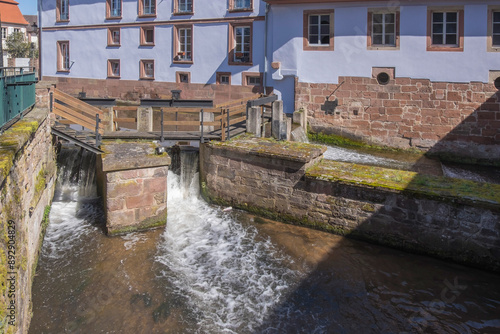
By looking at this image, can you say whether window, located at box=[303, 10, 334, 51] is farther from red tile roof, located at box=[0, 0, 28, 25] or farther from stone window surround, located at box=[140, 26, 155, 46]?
red tile roof, located at box=[0, 0, 28, 25]

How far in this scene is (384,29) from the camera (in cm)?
1591

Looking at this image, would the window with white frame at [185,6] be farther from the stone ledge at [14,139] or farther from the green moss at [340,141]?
the stone ledge at [14,139]

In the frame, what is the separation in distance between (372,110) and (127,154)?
10.4m

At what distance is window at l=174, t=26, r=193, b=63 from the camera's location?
2133 cm

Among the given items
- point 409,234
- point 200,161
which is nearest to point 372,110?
point 200,161

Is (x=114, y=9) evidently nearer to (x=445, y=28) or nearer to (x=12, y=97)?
(x=445, y=28)

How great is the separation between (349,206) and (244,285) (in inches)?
102

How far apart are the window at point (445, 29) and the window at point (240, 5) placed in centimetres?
757

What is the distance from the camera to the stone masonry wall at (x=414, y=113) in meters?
15.1

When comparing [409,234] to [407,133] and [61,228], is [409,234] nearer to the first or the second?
[61,228]

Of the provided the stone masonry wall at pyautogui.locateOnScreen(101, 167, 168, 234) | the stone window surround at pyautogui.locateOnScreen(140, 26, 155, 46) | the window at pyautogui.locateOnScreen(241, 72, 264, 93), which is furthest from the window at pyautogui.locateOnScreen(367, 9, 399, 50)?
the stone window surround at pyautogui.locateOnScreen(140, 26, 155, 46)

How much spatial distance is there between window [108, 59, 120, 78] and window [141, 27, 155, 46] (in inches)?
72.9

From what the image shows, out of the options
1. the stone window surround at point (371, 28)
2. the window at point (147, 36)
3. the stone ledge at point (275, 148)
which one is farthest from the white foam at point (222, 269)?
the window at point (147, 36)

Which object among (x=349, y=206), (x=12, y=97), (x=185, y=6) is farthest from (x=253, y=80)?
(x=12, y=97)
